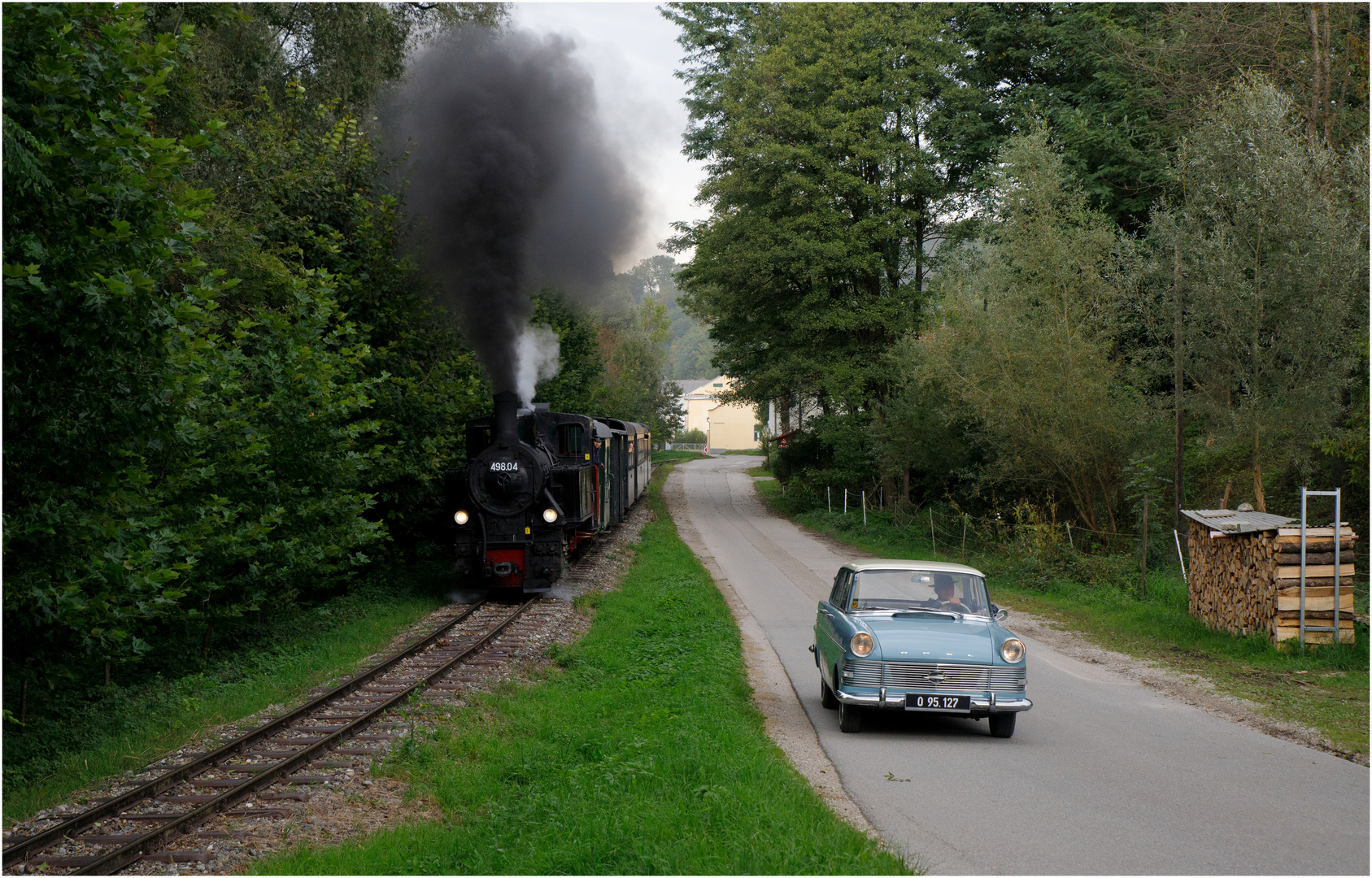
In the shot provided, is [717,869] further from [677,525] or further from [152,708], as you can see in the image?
[677,525]

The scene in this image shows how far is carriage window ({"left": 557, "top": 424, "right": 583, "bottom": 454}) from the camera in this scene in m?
20.2

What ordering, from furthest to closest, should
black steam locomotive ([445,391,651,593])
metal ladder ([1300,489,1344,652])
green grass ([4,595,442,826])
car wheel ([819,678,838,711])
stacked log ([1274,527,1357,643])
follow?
black steam locomotive ([445,391,651,593]) → stacked log ([1274,527,1357,643]) → metal ladder ([1300,489,1344,652]) → car wheel ([819,678,838,711]) → green grass ([4,595,442,826])

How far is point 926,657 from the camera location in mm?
8844

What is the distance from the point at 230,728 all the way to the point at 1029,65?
3332 cm

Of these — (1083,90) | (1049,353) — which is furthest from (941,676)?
(1083,90)

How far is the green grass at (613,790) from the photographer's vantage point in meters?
5.90

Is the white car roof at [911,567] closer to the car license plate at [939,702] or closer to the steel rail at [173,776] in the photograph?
the car license plate at [939,702]

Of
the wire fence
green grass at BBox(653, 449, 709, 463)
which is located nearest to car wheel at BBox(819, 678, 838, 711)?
the wire fence

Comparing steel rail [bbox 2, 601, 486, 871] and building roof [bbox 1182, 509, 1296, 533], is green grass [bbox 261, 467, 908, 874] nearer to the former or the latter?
steel rail [bbox 2, 601, 486, 871]

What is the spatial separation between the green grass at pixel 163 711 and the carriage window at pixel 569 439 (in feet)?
19.3

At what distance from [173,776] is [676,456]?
6963cm

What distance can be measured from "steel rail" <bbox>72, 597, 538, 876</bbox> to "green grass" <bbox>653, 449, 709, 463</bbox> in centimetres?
5755

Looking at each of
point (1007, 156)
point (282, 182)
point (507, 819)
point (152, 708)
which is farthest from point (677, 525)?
point (507, 819)

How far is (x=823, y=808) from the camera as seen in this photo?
21.8ft
